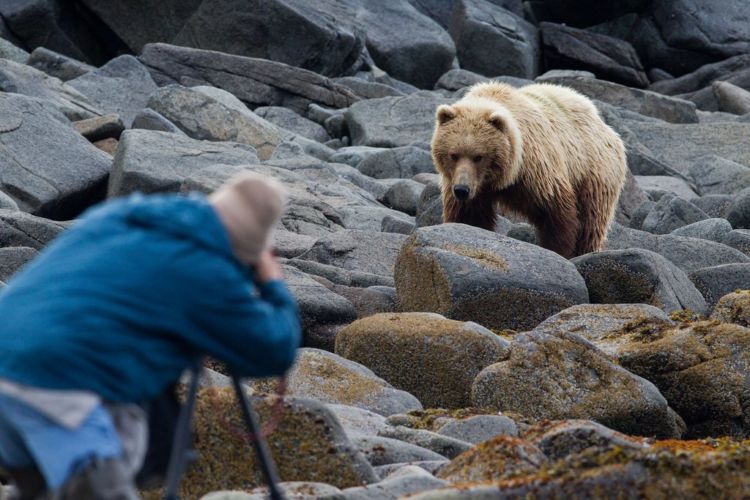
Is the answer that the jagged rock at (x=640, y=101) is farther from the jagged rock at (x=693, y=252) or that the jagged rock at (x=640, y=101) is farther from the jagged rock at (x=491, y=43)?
the jagged rock at (x=693, y=252)

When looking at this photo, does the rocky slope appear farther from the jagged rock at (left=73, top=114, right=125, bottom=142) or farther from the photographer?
the photographer

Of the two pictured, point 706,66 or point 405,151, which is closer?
point 405,151

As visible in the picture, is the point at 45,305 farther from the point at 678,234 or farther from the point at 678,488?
the point at 678,234

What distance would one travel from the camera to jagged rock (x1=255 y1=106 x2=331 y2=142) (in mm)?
21266

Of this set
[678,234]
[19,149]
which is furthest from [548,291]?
[19,149]

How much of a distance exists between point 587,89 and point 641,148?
6948mm

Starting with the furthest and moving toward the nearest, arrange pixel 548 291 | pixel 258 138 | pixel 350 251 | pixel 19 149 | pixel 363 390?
pixel 258 138 → pixel 19 149 → pixel 350 251 → pixel 548 291 → pixel 363 390

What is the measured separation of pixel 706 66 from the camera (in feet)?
108

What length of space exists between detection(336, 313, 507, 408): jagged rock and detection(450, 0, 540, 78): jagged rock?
24456mm

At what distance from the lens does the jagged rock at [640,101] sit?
84.3 ft

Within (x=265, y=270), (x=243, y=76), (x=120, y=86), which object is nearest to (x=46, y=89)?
(x=120, y=86)

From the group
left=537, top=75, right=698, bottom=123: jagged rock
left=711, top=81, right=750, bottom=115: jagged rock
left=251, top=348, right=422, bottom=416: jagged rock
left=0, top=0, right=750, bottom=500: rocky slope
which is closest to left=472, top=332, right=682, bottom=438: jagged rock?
left=0, top=0, right=750, bottom=500: rocky slope

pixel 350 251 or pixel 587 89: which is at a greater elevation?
pixel 350 251

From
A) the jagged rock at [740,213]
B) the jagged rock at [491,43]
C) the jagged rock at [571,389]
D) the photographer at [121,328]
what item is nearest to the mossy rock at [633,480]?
the photographer at [121,328]
